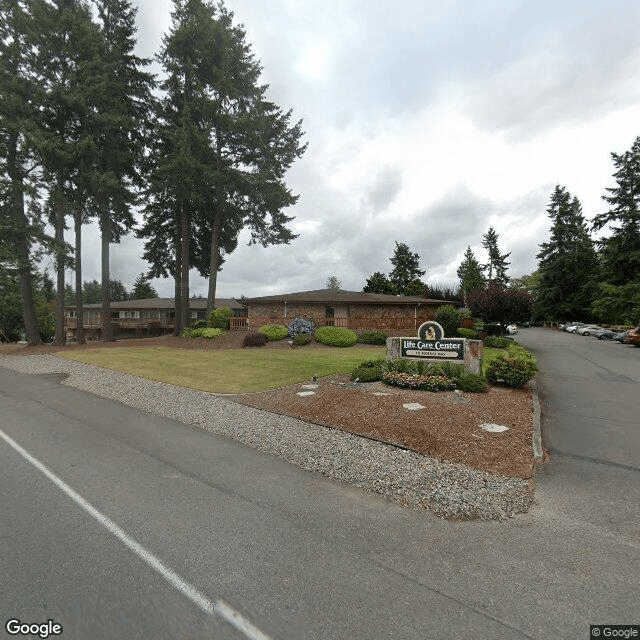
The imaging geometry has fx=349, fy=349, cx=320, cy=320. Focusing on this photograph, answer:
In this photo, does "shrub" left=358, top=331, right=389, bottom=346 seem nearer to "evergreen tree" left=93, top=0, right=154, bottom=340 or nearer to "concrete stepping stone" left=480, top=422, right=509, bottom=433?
"concrete stepping stone" left=480, top=422, right=509, bottom=433

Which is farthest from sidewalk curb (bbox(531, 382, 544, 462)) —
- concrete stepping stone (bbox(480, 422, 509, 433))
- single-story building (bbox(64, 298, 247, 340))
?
single-story building (bbox(64, 298, 247, 340))

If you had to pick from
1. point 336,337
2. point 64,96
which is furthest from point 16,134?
point 336,337

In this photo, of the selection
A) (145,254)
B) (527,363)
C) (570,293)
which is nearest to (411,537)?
(527,363)

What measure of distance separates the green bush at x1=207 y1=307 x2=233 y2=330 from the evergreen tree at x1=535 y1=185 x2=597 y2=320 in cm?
6057

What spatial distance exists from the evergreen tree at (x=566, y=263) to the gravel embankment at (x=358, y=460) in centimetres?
6801

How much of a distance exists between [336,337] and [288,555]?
1959 cm

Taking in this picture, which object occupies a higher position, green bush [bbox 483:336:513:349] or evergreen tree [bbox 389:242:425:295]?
evergreen tree [bbox 389:242:425:295]

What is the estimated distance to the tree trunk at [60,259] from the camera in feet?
78.6

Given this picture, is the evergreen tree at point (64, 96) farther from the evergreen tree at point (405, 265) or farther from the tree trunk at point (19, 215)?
the evergreen tree at point (405, 265)

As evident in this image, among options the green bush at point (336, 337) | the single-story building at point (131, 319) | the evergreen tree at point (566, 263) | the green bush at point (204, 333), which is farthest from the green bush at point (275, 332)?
the evergreen tree at point (566, 263)

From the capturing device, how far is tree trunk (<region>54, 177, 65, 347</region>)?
78.6ft

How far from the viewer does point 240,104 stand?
28219mm

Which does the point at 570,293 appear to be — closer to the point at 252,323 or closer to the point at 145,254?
the point at 252,323

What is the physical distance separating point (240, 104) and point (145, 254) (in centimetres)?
1627
